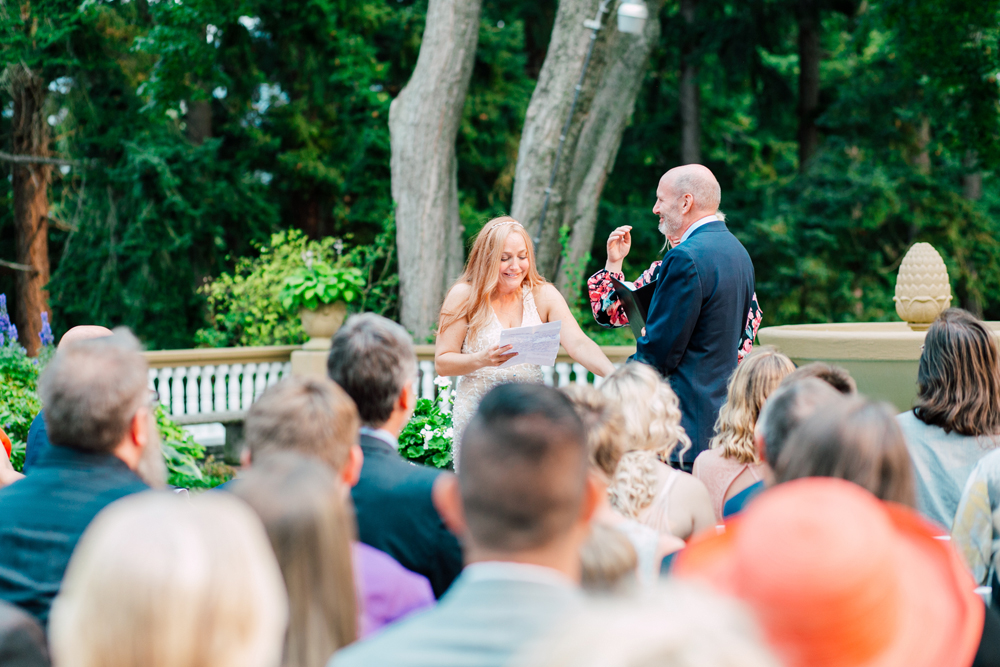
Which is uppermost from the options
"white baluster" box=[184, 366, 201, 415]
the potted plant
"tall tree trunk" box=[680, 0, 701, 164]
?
"tall tree trunk" box=[680, 0, 701, 164]

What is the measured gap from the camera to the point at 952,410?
300 centimetres

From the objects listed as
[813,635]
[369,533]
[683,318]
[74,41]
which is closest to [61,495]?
[369,533]

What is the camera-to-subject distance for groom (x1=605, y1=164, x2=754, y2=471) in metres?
3.74

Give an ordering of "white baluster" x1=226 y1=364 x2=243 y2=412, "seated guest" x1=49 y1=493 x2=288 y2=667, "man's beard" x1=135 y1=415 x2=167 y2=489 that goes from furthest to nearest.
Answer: "white baluster" x1=226 y1=364 x2=243 y2=412
"man's beard" x1=135 y1=415 x2=167 y2=489
"seated guest" x1=49 y1=493 x2=288 y2=667

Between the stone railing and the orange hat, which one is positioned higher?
the orange hat

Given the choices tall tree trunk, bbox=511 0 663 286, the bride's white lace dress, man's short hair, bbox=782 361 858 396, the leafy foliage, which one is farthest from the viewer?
tall tree trunk, bbox=511 0 663 286

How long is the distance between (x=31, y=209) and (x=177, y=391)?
8.82m

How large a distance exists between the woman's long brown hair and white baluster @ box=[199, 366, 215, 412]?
24.4 feet

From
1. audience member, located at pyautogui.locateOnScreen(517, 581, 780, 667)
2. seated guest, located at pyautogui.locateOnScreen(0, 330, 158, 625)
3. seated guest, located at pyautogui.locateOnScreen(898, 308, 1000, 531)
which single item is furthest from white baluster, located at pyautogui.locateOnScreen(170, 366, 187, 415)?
audience member, located at pyautogui.locateOnScreen(517, 581, 780, 667)

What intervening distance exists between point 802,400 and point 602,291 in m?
2.07

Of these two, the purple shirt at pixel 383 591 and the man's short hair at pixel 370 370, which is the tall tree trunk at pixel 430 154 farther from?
the purple shirt at pixel 383 591

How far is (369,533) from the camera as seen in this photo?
2268 mm

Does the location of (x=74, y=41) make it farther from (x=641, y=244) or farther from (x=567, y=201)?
(x=641, y=244)

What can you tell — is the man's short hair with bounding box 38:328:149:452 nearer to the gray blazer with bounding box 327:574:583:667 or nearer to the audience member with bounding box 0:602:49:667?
the audience member with bounding box 0:602:49:667
